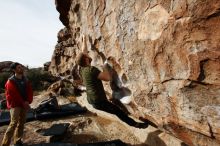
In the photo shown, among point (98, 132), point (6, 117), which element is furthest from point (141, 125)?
point (6, 117)

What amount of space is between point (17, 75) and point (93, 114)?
10.4 feet

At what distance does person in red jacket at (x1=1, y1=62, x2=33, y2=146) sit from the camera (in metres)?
5.65

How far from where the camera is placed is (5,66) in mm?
22250

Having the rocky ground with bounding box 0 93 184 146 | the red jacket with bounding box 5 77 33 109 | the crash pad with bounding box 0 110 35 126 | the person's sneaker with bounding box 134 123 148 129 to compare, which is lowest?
the rocky ground with bounding box 0 93 184 146

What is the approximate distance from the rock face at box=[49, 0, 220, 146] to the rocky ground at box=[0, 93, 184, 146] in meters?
0.49

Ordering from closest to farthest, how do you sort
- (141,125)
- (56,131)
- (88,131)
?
1. (141,125)
2. (56,131)
3. (88,131)

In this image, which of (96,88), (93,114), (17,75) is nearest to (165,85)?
(96,88)

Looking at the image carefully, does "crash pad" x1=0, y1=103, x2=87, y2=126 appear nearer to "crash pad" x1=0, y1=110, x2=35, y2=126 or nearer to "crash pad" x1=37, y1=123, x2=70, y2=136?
"crash pad" x1=0, y1=110, x2=35, y2=126

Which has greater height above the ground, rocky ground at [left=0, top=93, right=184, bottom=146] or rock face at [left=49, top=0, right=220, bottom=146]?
rock face at [left=49, top=0, right=220, bottom=146]

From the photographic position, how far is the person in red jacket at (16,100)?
5.65m

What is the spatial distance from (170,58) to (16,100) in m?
3.28

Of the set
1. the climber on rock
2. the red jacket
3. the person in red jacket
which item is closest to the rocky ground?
the climber on rock

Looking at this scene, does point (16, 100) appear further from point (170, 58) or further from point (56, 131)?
point (170, 58)

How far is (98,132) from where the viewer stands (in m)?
6.85
